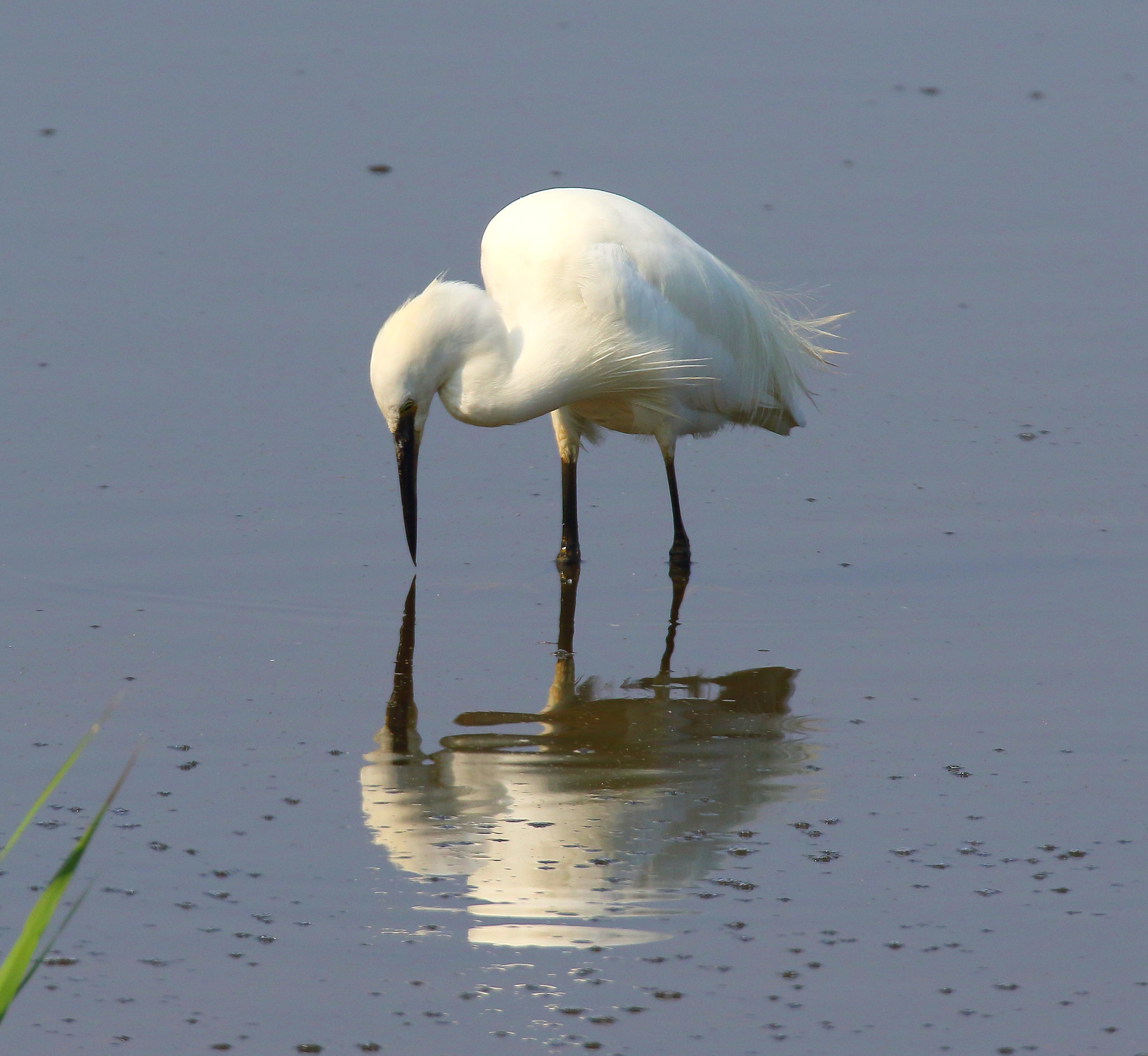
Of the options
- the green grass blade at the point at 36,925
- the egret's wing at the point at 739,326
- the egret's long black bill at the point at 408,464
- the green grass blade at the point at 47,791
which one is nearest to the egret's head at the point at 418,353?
the egret's long black bill at the point at 408,464

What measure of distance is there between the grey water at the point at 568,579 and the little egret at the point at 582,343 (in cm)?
46

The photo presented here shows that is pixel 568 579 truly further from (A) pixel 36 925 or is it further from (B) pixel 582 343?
(A) pixel 36 925

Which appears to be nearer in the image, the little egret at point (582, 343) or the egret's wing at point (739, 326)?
the little egret at point (582, 343)

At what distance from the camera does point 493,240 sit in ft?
22.0

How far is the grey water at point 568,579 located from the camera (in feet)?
13.0

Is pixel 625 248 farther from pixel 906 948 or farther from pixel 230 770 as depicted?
pixel 906 948

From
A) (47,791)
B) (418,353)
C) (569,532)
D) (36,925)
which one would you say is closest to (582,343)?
(418,353)

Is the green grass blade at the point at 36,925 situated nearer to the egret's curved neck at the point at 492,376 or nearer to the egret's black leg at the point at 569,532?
the egret's curved neck at the point at 492,376

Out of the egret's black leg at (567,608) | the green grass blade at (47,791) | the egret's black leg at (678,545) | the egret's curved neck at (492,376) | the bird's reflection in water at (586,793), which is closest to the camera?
the green grass blade at (47,791)

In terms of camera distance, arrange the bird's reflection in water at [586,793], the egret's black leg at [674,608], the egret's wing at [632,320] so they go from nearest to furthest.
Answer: the bird's reflection in water at [586,793]
the egret's black leg at [674,608]
the egret's wing at [632,320]

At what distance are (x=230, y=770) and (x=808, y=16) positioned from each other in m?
10.2

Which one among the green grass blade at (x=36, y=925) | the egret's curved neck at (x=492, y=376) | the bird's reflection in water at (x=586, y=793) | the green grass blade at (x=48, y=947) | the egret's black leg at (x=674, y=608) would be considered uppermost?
the egret's curved neck at (x=492, y=376)

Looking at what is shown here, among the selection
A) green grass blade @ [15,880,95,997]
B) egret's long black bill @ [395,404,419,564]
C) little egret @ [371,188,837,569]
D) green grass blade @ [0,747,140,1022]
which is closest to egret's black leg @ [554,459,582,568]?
little egret @ [371,188,837,569]

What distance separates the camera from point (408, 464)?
6.29m
